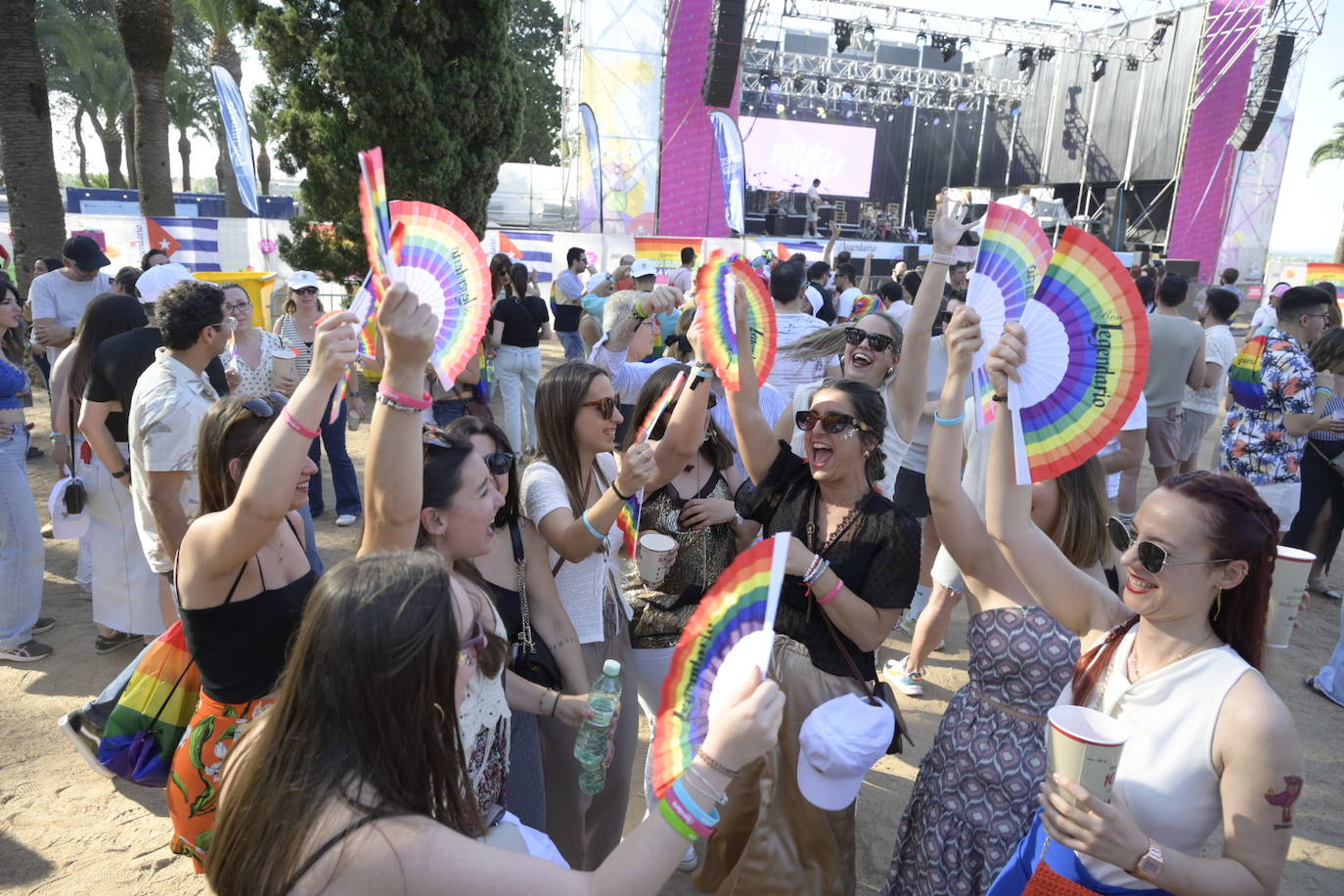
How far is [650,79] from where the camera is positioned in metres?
17.2

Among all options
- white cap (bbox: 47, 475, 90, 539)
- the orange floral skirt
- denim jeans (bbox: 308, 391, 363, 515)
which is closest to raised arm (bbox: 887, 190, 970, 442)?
the orange floral skirt

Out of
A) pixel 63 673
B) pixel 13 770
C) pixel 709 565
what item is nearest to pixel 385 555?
pixel 709 565

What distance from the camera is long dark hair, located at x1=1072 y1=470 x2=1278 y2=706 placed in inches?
64.1

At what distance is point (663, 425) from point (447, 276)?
3.58ft

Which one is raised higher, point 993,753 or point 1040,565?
point 1040,565

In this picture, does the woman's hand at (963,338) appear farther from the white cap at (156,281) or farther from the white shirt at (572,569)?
the white cap at (156,281)

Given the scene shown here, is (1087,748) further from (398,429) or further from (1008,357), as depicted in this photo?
(398,429)

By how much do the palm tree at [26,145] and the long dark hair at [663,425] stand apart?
906 centimetres

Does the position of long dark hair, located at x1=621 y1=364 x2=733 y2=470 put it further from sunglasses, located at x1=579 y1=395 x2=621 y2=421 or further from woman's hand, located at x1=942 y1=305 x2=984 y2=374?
woman's hand, located at x1=942 y1=305 x2=984 y2=374

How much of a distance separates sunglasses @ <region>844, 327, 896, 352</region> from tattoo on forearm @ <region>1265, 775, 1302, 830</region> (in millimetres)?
2705

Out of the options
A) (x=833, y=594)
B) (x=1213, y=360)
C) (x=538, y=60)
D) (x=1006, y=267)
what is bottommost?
(x=833, y=594)

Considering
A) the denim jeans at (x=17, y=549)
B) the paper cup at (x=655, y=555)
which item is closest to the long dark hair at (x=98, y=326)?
the denim jeans at (x=17, y=549)

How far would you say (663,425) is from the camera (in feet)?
10.3

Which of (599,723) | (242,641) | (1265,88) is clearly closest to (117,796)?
(242,641)
